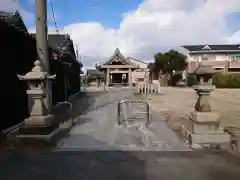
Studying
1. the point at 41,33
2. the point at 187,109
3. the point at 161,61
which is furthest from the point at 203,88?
the point at 161,61

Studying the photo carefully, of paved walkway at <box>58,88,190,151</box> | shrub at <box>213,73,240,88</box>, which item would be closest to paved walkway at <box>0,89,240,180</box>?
paved walkway at <box>58,88,190,151</box>

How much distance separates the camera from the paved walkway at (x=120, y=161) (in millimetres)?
5254

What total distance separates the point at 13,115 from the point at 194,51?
56444mm

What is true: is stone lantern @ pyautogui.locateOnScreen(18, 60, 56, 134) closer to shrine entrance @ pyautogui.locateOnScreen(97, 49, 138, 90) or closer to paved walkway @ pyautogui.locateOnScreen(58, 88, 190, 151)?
paved walkway @ pyautogui.locateOnScreen(58, 88, 190, 151)

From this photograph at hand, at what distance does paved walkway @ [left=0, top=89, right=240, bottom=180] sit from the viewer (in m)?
5.25

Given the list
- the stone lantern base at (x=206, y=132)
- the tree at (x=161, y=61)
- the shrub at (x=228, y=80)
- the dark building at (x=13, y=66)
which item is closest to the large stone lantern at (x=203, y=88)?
the stone lantern base at (x=206, y=132)

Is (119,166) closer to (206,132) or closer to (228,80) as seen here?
(206,132)

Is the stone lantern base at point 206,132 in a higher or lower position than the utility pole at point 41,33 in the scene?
lower

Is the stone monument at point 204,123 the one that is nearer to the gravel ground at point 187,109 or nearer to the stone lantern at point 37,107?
the gravel ground at point 187,109

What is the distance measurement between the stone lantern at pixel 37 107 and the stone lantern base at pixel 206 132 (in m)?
3.54

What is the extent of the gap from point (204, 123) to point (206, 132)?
218 mm

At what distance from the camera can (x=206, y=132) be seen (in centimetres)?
758

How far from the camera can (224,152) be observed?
6.90 m

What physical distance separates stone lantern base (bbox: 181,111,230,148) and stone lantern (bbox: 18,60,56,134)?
3541mm
